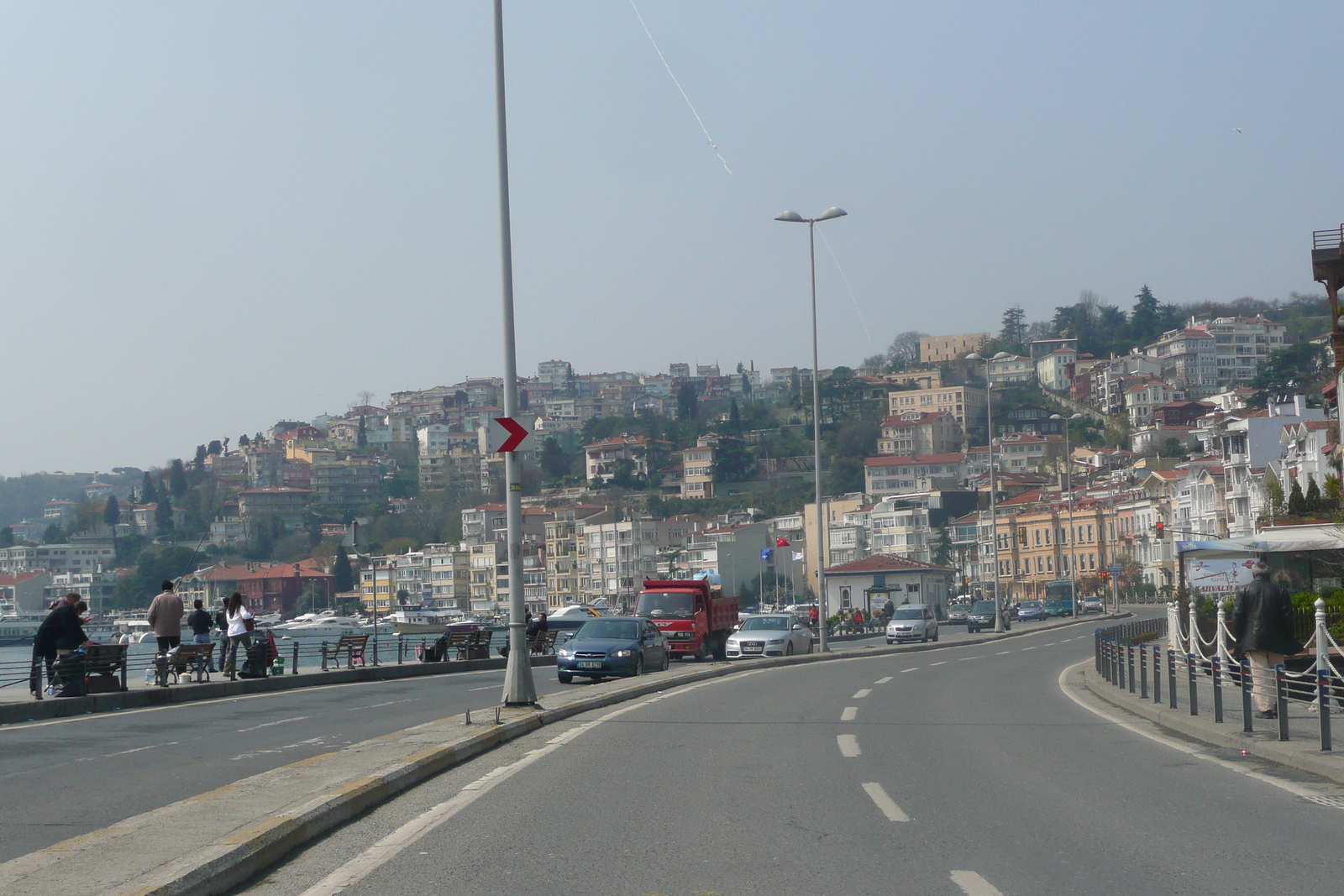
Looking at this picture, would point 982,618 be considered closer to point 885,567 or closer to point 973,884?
point 885,567

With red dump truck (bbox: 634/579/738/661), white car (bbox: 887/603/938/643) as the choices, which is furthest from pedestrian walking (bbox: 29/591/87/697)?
white car (bbox: 887/603/938/643)

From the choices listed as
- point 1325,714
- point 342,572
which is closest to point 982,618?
point 1325,714

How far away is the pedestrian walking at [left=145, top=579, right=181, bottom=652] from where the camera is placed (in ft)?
78.7

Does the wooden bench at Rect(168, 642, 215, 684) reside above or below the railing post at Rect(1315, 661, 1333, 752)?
below

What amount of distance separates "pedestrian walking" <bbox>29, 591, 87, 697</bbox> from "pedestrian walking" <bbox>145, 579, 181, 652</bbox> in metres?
2.02

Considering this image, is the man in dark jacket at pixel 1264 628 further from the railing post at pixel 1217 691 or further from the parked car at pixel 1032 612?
the parked car at pixel 1032 612

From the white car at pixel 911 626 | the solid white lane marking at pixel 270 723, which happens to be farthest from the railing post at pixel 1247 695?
the white car at pixel 911 626

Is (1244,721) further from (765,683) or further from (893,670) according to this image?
(893,670)

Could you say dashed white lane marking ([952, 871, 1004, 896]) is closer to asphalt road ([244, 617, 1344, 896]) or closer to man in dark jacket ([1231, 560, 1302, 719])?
asphalt road ([244, 617, 1344, 896])

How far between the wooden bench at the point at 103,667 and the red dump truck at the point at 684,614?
17.3 meters

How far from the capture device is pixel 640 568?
172875mm

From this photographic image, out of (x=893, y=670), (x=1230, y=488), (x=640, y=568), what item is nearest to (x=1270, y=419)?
(x=1230, y=488)

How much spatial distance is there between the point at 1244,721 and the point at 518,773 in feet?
24.8

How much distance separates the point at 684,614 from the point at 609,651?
10.8m
